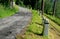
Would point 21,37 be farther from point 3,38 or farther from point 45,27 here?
point 45,27

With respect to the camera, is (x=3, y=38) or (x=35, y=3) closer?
(x=3, y=38)

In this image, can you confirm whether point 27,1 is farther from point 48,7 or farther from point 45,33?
point 45,33

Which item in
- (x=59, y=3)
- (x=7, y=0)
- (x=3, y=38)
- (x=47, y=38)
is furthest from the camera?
(x=59, y=3)

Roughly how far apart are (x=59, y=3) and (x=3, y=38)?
230 feet

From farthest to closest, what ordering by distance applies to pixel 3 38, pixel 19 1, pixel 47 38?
pixel 19 1 < pixel 47 38 < pixel 3 38

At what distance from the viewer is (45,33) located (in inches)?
470

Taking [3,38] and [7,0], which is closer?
[3,38]

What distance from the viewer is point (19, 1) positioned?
2724 inches

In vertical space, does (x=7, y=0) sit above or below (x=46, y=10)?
above

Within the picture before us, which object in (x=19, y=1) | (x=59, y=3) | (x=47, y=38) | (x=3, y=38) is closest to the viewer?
(x=3, y=38)

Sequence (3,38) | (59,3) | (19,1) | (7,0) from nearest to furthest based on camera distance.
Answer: (3,38) < (7,0) < (19,1) < (59,3)

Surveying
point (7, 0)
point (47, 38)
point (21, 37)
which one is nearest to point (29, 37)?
point (21, 37)

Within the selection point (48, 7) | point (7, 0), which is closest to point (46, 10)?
point (48, 7)

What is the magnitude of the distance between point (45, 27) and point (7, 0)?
97.2ft
